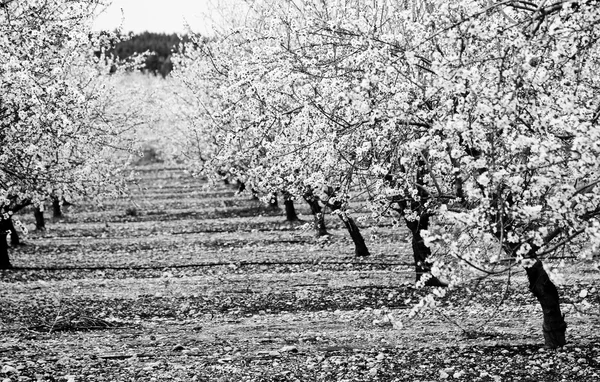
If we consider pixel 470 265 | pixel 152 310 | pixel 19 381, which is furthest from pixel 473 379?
pixel 152 310

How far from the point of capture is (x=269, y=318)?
47.5 feet

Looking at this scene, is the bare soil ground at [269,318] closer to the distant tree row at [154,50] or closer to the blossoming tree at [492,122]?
the blossoming tree at [492,122]

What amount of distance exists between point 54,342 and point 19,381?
2.70m

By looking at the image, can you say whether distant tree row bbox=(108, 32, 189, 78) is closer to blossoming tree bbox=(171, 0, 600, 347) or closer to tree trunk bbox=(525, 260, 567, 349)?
blossoming tree bbox=(171, 0, 600, 347)

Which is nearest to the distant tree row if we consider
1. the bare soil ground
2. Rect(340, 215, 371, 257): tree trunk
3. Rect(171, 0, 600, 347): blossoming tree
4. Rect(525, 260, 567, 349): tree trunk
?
the bare soil ground

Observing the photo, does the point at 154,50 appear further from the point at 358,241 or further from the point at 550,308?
the point at 550,308

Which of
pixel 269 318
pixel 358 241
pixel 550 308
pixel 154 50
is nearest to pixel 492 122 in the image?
pixel 550 308

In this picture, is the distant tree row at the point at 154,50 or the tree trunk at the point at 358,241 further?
the distant tree row at the point at 154,50

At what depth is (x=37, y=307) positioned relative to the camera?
16.1 metres

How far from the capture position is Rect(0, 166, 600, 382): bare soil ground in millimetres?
10328

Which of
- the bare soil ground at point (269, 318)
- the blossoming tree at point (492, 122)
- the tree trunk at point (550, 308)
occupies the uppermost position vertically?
the blossoming tree at point (492, 122)

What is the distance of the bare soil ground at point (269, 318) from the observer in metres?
10.3

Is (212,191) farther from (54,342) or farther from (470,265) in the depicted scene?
(470,265)

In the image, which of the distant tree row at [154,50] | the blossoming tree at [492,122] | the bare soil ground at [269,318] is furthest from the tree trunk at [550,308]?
the distant tree row at [154,50]
